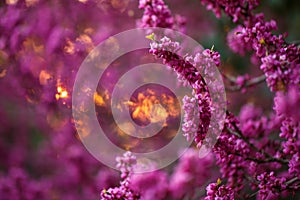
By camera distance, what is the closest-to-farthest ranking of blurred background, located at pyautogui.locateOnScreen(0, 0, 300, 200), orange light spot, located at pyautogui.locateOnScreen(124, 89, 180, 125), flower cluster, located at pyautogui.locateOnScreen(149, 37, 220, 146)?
flower cluster, located at pyautogui.locateOnScreen(149, 37, 220, 146), orange light spot, located at pyautogui.locateOnScreen(124, 89, 180, 125), blurred background, located at pyautogui.locateOnScreen(0, 0, 300, 200)

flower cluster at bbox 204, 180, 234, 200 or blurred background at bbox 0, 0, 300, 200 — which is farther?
blurred background at bbox 0, 0, 300, 200

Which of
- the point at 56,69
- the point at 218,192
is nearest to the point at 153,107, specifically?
the point at 56,69

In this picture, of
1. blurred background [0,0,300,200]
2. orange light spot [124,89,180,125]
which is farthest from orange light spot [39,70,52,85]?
orange light spot [124,89,180,125]

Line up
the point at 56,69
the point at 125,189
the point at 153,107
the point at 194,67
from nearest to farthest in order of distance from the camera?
the point at 194,67
the point at 125,189
the point at 153,107
the point at 56,69

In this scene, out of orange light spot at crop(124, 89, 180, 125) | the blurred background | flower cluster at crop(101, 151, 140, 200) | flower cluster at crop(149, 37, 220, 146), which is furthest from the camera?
the blurred background

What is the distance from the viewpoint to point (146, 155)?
6.40 ft

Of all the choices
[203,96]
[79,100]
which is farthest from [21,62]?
[203,96]

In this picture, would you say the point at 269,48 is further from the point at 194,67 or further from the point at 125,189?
the point at 125,189

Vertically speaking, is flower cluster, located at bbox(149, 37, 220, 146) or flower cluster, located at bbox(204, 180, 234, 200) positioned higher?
flower cluster, located at bbox(149, 37, 220, 146)

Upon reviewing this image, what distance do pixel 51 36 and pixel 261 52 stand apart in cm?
102

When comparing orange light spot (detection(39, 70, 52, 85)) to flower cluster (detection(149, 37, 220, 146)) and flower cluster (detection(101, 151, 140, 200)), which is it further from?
flower cluster (detection(149, 37, 220, 146))

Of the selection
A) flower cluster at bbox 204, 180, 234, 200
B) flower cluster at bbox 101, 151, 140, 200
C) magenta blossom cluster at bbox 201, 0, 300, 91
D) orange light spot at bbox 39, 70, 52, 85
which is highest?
orange light spot at bbox 39, 70, 52, 85

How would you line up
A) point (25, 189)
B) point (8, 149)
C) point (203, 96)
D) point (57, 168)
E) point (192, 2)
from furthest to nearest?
point (192, 2)
point (8, 149)
point (57, 168)
point (25, 189)
point (203, 96)

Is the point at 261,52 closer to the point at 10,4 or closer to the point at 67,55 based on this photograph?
the point at 67,55
